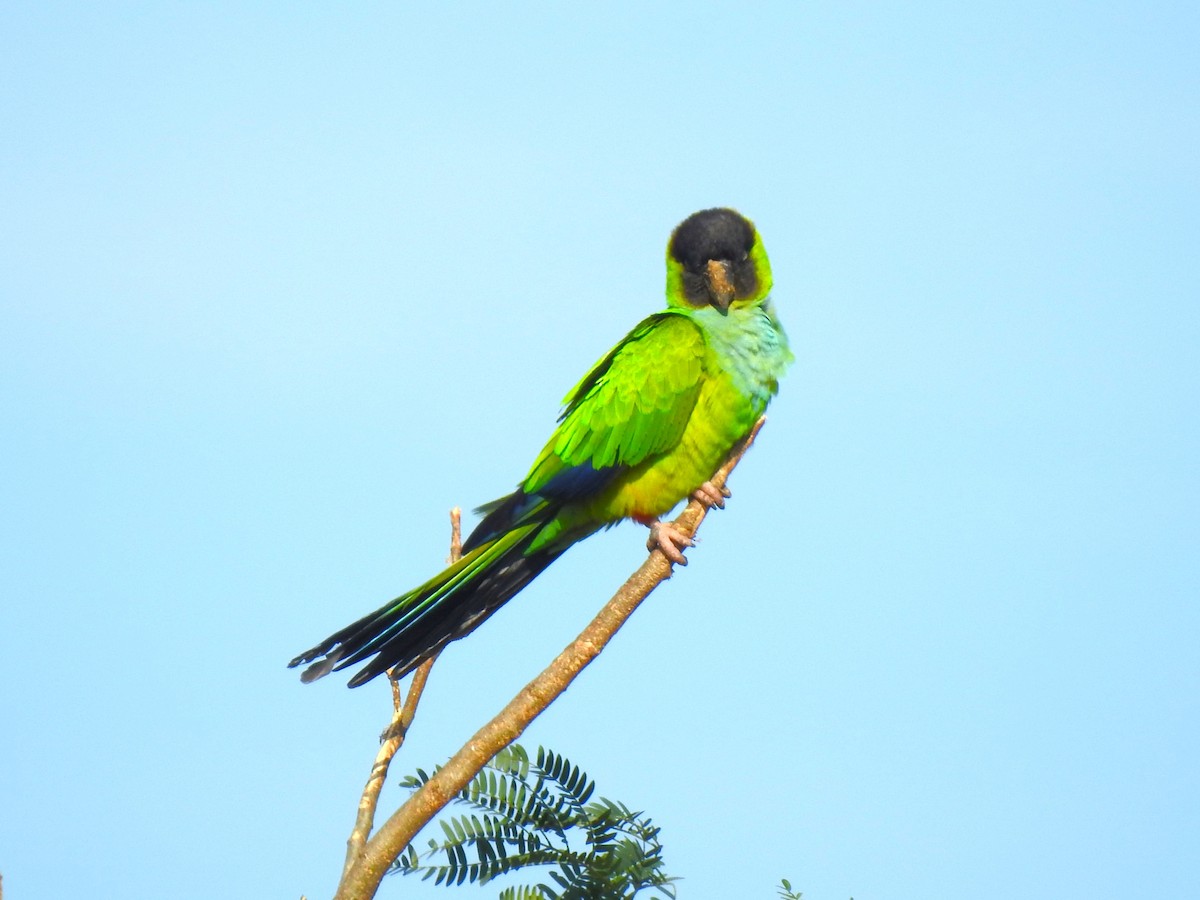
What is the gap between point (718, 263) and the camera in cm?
634

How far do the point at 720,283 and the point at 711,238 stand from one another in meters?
0.30

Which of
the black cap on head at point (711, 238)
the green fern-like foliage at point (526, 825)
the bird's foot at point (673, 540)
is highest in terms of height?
the black cap on head at point (711, 238)

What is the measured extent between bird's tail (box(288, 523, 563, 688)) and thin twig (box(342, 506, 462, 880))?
12cm

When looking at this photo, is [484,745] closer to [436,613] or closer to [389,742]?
[389,742]

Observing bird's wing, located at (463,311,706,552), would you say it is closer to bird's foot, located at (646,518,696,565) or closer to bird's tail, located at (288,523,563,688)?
bird's tail, located at (288,523,563,688)

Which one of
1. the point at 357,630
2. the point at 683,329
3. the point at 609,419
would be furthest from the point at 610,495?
the point at 357,630

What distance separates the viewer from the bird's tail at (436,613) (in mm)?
4699

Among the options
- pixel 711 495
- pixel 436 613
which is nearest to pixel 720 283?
pixel 711 495

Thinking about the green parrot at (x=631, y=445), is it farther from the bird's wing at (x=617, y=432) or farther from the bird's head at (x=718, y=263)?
the bird's head at (x=718, y=263)

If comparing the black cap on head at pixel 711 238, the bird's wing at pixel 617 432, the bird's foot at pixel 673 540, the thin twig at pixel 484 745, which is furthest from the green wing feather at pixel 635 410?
the thin twig at pixel 484 745

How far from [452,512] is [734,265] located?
2.34 metres

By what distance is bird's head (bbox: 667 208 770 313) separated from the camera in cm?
631

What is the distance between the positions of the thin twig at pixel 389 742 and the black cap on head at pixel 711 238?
2.28 m

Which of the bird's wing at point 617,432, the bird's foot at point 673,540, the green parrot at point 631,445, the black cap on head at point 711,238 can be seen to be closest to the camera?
the bird's foot at point 673,540
